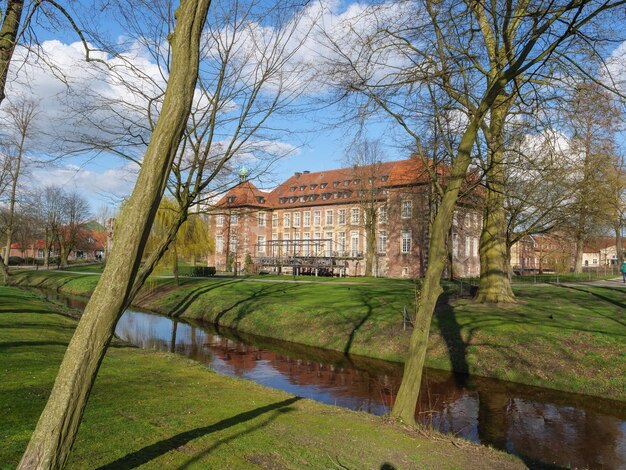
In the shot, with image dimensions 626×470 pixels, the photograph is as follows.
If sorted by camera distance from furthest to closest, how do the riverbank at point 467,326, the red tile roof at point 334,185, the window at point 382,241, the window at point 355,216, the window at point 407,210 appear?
the window at point 355,216 < the window at point 382,241 < the window at point 407,210 < the red tile roof at point 334,185 < the riverbank at point 467,326

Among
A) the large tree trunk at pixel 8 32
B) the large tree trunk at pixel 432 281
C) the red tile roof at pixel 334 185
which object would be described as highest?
the red tile roof at pixel 334 185

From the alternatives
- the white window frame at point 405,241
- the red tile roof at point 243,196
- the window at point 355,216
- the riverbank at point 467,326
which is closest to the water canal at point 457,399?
the riverbank at point 467,326

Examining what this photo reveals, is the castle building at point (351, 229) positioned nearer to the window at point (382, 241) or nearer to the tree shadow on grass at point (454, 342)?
the window at point (382, 241)

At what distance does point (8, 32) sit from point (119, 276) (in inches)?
289

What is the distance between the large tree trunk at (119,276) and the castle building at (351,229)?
33673 mm

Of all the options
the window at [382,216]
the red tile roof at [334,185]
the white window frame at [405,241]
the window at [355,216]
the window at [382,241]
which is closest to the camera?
the red tile roof at [334,185]

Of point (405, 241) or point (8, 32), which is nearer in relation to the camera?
point (8, 32)

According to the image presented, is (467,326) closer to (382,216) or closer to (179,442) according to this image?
(179,442)

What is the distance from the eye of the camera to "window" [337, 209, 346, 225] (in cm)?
5419

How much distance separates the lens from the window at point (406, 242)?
4683 cm

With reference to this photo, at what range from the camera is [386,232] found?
4834cm

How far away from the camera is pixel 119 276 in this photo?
354 cm

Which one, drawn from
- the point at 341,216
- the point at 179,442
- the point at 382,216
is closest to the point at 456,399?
the point at 179,442

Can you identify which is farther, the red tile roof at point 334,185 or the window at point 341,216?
the window at point 341,216
